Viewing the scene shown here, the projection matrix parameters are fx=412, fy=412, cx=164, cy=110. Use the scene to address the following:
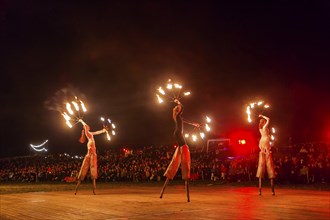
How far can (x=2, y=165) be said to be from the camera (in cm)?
5509

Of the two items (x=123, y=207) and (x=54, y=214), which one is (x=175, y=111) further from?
(x=54, y=214)

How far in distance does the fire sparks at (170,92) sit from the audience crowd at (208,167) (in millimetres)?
13191

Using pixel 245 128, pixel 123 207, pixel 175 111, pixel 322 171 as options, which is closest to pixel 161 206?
pixel 123 207

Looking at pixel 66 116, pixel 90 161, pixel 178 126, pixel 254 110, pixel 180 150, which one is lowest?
pixel 90 161

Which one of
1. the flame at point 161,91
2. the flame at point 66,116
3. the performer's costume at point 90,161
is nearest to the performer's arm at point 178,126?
the flame at point 161,91

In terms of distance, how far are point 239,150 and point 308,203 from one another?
25.4 m

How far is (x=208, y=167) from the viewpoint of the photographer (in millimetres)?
29188

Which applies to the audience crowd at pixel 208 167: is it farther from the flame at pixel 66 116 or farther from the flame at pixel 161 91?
the flame at pixel 161 91

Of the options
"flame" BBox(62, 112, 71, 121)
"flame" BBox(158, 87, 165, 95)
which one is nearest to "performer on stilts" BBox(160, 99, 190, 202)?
"flame" BBox(158, 87, 165, 95)

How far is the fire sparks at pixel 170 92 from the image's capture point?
10953mm

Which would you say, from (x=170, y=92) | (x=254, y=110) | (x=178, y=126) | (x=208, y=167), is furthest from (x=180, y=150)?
(x=208, y=167)

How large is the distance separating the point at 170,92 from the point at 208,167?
18440mm

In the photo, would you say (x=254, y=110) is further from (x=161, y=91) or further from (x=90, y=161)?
(x=90, y=161)

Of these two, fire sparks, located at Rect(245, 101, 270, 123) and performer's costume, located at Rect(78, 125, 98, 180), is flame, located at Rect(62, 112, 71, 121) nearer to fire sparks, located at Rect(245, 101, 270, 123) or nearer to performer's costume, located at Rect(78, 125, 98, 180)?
performer's costume, located at Rect(78, 125, 98, 180)
